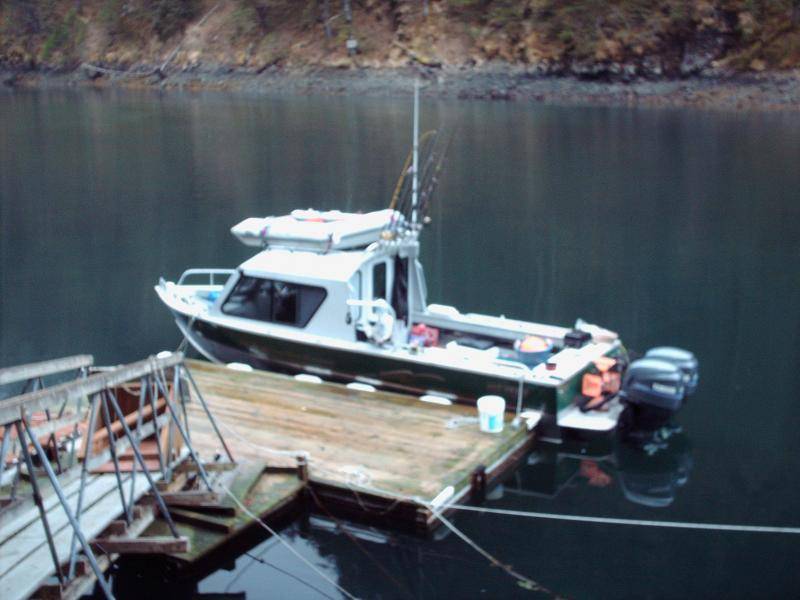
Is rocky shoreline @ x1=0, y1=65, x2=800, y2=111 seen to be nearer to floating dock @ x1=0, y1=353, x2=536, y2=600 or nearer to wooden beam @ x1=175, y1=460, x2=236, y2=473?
floating dock @ x1=0, y1=353, x2=536, y2=600

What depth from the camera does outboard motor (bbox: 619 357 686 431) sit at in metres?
10.5

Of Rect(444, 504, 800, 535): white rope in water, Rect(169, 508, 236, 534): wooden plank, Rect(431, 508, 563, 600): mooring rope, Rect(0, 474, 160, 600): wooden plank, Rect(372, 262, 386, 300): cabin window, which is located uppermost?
Rect(372, 262, 386, 300): cabin window

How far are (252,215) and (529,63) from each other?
27.3m

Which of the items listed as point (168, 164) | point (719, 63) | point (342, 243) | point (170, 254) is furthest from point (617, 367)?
point (719, 63)

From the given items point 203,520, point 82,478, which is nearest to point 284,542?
point 203,520

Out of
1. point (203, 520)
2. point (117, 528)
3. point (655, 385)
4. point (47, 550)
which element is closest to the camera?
point (47, 550)

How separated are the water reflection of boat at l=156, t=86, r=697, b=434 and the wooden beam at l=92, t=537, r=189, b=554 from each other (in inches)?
168

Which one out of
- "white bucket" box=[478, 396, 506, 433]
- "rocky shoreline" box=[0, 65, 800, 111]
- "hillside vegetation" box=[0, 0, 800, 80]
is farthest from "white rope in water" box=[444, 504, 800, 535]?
"hillside vegetation" box=[0, 0, 800, 80]

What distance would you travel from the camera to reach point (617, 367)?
1143 centimetres

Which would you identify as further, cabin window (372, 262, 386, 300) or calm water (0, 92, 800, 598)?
cabin window (372, 262, 386, 300)

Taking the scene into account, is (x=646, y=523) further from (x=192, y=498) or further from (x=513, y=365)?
(x=192, y=498)

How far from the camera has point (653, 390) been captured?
416 inches

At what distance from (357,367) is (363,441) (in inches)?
69.8

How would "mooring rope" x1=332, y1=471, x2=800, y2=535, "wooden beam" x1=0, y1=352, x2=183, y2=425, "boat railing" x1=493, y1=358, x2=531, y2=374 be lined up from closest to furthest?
"wooden beam" x1=0, y1=352, x2=183, y2=425
"mooring rope" x1=332, y1=471, x2=800, y2=535
"boat railing" x1=493, y1=358, x2=531, y2=374
